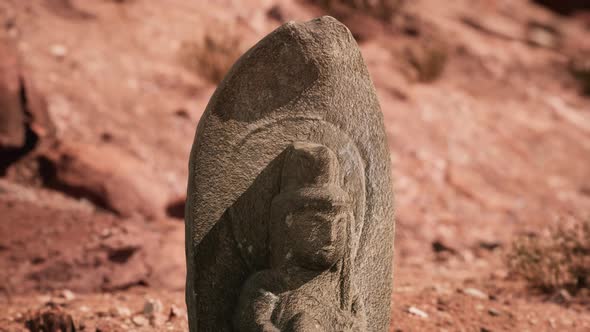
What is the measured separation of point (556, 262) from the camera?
4070 millimetres

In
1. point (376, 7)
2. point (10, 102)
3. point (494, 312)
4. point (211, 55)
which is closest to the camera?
point (494, 312)

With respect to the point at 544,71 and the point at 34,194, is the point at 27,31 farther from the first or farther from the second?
the point at 544,71

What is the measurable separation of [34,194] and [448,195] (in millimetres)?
3299

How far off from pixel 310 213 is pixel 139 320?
1551 mm

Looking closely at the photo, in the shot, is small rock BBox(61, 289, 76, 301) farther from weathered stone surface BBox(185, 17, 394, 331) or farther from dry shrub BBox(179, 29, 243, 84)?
dry shrub BBox(179, 29, 243, 84)

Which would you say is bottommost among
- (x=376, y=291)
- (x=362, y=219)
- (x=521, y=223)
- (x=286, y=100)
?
(x=521, y=223)

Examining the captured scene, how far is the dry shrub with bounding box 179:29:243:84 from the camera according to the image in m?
6.03

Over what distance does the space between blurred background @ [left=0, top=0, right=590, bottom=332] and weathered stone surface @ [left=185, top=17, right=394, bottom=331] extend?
3.54 ft

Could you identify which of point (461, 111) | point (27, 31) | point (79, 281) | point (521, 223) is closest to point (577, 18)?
point (461, 111)

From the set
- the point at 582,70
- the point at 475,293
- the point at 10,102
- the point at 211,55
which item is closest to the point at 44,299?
the point at 10,102

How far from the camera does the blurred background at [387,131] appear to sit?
3938 mm

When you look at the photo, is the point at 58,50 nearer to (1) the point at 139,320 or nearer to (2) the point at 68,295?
(2) the point at 68,295

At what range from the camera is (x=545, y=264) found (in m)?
4.12

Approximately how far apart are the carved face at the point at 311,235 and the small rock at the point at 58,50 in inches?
155
